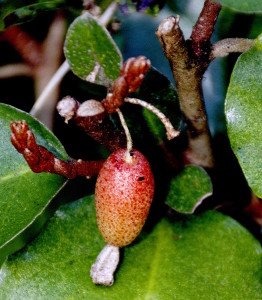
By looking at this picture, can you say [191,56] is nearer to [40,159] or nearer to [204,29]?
[204,29]

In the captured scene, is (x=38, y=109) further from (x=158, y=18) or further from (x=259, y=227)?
(x=259, y=227)

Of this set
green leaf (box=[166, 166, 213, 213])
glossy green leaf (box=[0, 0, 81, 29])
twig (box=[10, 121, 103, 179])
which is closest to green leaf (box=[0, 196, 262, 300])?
green leaf (box=[166, 166, 213, 213])

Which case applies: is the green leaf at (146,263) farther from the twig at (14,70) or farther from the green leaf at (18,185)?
the twig at (14,70)

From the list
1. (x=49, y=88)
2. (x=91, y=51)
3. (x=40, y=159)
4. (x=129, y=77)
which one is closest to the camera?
(x=129, y=77)

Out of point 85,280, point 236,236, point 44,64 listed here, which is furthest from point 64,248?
point 44,64

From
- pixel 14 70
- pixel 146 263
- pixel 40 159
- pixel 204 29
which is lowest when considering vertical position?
pixel 146 263

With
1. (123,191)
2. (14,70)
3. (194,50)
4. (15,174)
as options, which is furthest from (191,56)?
(14,70)

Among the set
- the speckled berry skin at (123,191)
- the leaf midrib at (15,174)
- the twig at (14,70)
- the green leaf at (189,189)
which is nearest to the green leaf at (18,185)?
the leaf midrib at (15,174)
